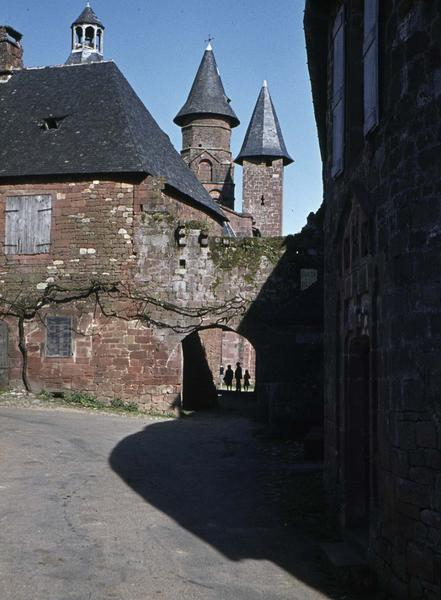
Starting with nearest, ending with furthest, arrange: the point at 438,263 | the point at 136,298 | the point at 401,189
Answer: the point at 438,263, the point at 401,189, the point at 136,298

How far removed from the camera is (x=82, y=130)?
67.3ft

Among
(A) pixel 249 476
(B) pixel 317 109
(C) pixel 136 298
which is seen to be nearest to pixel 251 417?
(C) pixel 136 298

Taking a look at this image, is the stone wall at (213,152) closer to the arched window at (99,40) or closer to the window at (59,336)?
the arched window at (99,40)

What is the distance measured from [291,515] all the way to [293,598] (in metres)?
2.64

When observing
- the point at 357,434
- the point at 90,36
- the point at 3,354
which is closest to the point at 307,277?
the point at 3,354

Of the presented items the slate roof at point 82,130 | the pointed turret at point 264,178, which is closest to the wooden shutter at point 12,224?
the slate roof at point 82,130

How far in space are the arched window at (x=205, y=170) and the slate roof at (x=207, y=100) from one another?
269 cm

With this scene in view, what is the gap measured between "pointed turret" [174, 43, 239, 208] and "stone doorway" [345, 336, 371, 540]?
36865 mm

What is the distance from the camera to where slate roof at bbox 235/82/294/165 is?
4309cm

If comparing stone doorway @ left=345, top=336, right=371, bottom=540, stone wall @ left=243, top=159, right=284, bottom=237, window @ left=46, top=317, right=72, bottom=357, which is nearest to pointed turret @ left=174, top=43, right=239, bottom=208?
stone wall @ left=243, top=159, right=284, bottom=237

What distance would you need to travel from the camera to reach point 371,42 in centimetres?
655

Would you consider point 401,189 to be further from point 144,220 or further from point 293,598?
point 144,220

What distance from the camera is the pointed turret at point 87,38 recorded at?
38.2 metres

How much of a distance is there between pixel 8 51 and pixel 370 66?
19717 millimetres
